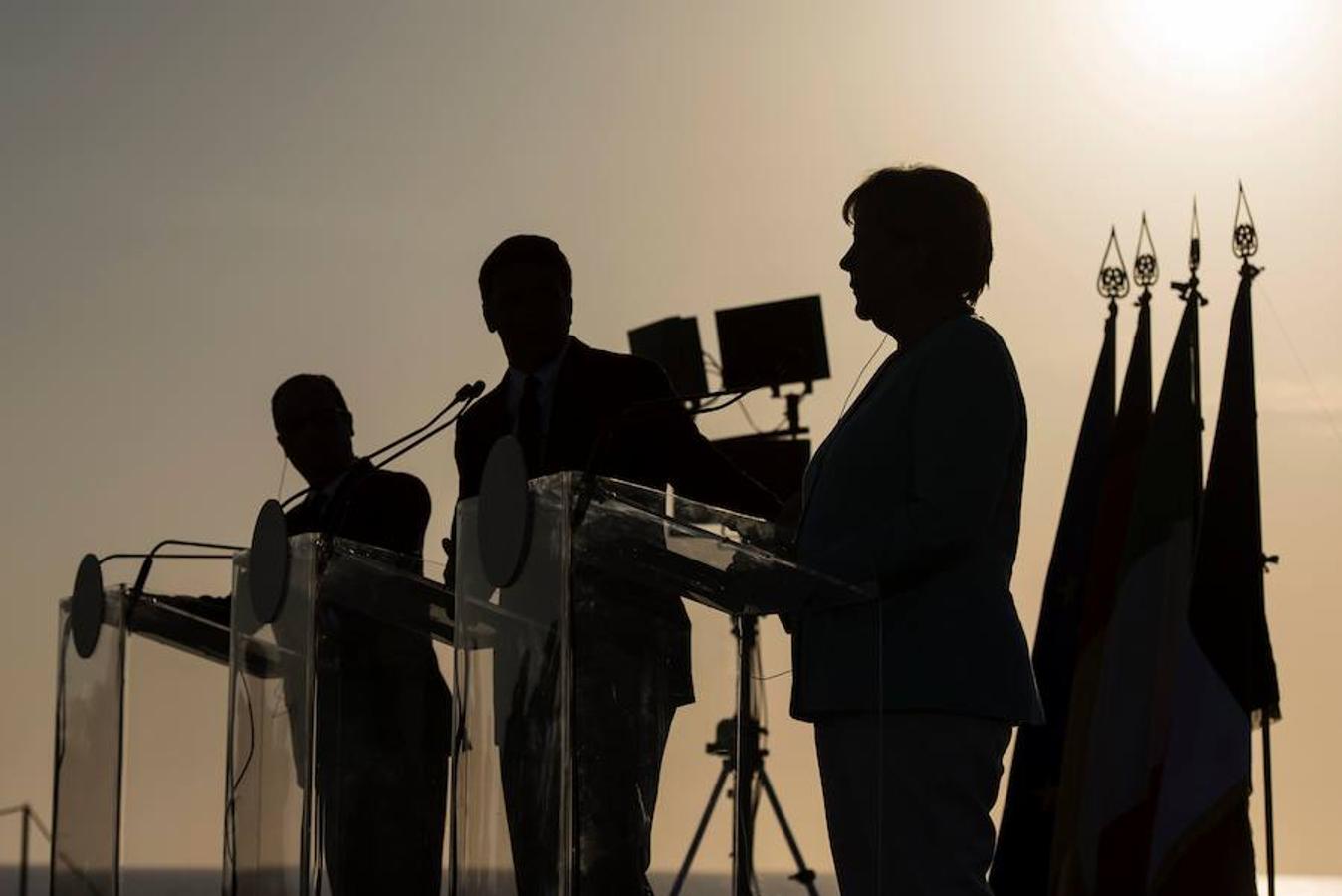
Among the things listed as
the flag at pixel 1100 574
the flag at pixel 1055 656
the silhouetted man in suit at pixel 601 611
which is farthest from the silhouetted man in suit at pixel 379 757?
the flag at pixel 1055 656

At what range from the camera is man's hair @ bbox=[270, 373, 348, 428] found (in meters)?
4.32

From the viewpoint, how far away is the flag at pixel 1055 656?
936cm

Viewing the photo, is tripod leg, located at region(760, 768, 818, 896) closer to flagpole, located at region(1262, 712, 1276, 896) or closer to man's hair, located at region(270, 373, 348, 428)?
man's hair, located at region(270, 373, 348, 428)

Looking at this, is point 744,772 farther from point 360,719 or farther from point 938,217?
point 360,719

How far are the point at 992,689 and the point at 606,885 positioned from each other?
51 centimetres

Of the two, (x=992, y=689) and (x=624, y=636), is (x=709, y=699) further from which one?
(x=992, y=689)

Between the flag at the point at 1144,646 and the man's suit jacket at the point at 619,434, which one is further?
the flag at the point at 1144,646

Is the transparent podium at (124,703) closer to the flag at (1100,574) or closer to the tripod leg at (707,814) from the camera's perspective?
the tripod leg at (707,814)

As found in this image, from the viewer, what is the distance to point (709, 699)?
7.93 feet

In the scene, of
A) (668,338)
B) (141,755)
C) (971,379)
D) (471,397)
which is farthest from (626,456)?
(668,338)

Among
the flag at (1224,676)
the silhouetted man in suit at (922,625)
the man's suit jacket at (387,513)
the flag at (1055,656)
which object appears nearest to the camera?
the silhouetted man in suit at (922,625)

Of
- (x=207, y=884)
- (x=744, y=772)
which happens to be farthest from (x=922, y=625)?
(x=207, y=884)

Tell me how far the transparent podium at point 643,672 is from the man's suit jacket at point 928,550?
53 millimetres

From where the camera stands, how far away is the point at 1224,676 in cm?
808
